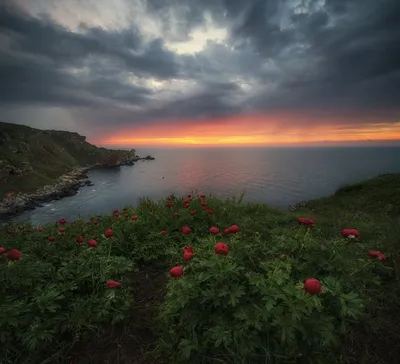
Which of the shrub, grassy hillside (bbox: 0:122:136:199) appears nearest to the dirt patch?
the shrub

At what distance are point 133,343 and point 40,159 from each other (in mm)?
109897

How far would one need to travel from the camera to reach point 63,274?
383 centimetres

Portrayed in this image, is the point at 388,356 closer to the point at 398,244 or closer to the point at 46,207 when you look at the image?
the point at 398,244

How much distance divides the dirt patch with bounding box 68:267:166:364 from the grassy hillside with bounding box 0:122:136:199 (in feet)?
206

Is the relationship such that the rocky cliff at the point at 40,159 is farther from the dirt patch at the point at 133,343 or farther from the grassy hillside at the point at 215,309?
the dirt patch at the point at 133,343

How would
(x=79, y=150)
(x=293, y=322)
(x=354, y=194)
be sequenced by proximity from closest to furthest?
1. (x=293, y=322)
2. (x=354, y=194)
3. (x=79, y=150)

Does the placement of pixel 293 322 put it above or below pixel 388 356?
above

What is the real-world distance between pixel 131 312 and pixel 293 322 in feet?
8.48

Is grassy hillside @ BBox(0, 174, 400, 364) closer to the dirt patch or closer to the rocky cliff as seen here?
A: the dirt patch

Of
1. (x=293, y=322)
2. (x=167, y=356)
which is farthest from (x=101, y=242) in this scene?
(x=293, y=322)

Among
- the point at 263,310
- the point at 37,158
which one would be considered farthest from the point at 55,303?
the point at 37,158

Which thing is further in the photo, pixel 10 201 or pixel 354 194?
pixel 10 201

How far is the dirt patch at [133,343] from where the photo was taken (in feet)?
9.91

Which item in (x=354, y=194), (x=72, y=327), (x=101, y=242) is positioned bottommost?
(x=354, y=194)
